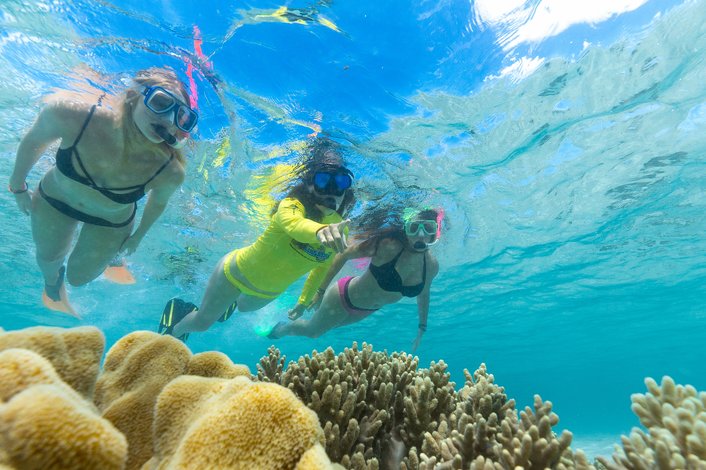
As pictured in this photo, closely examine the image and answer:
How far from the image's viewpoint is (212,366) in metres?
2.62

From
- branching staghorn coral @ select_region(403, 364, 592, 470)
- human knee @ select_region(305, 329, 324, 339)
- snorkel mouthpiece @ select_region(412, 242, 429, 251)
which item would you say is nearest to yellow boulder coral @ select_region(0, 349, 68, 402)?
branching staghorn coral @ select_region(403, 364, 592, 470)

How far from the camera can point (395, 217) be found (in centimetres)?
1441

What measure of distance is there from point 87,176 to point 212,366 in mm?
5289

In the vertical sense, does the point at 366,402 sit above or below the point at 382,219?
below

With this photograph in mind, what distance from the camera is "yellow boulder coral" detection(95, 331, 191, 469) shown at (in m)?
2.13

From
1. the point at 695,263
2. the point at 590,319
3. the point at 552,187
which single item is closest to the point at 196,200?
the point at 552,187

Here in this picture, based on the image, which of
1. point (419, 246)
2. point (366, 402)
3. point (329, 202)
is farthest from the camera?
point (419, 246)

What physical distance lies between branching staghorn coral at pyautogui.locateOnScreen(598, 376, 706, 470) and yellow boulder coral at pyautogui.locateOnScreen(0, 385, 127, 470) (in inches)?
109

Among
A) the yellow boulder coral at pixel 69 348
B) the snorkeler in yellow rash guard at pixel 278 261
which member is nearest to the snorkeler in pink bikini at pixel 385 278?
the snorkeler in yellow rash guard at pixel 278 261

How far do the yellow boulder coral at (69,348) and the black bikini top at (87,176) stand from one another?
15.9 feet

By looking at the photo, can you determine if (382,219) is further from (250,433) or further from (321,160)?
(250,433)

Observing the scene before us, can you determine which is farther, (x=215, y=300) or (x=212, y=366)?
(x=215, y=300)

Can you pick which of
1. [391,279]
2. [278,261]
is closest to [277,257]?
[278,261]

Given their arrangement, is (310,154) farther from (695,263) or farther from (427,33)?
(695,263)
